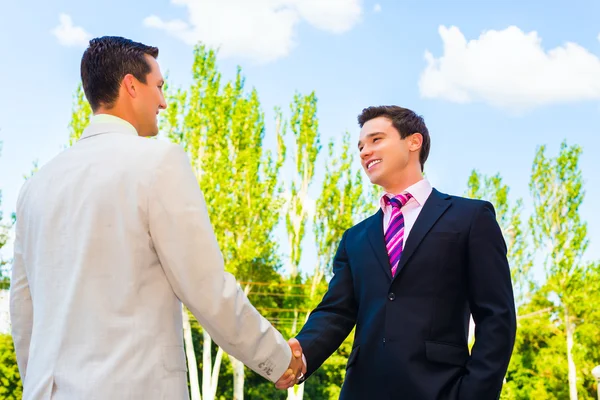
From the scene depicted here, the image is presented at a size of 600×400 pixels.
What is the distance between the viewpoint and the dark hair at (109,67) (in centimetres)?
250

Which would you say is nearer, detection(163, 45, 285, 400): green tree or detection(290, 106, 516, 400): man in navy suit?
detection(290, 106, 516, 400): man in navy suit

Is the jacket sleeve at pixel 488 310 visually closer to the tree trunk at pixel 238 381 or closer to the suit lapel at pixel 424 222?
the suit lapel at pixel 424 222

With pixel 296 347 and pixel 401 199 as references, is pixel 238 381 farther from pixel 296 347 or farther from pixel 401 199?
pixel 401 199

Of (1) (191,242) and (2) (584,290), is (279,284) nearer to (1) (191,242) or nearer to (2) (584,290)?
(2) (584,290)

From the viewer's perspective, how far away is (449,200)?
3203 millimetres

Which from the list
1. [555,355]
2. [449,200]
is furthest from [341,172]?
[449,200]

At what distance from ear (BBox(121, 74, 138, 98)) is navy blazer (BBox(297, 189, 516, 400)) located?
1224 mm

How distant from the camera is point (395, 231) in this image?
10.6 feet

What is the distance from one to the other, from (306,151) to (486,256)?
22.3 metres

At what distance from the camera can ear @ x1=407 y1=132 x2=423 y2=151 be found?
11.2 ft

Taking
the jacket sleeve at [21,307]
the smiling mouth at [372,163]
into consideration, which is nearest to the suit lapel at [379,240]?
the smiling mouth at [372,163]

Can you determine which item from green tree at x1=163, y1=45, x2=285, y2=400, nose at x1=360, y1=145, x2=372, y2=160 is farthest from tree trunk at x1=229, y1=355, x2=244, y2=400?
nose at x1=360, y1=145, x2=372, y2=160

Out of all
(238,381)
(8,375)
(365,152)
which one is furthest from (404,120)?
(238,381)

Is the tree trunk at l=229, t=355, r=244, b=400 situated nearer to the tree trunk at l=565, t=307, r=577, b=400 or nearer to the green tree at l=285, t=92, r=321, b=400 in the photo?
the green tree at l=285, t=92, r=321, b=400
